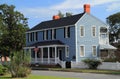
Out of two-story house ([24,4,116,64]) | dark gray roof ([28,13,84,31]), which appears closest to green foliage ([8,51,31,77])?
two-story house ([24,4,116,64])

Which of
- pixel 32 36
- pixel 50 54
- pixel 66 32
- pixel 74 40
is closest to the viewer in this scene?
pixel 74 40

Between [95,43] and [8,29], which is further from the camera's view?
[8,29]

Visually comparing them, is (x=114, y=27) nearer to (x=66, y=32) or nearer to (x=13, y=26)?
(x=13, y=26)

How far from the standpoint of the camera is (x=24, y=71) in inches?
1102

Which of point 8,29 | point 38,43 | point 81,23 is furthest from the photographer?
point 8,29

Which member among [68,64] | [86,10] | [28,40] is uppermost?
[86,10]

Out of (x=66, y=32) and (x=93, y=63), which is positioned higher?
(x=66, y=32)

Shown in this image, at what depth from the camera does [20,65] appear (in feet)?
92.4

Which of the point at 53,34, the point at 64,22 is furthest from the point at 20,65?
Result: the point at 53,34

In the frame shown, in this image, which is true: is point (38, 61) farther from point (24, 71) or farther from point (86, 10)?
point (24, 71)

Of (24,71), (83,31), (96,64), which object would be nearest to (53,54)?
(83,31)

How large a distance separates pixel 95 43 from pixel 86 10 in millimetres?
5575

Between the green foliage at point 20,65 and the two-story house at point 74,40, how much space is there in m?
25.1

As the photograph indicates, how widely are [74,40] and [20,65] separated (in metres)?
26.1
